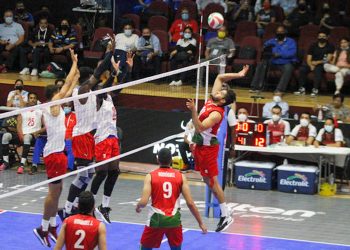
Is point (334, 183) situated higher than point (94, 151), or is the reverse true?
point (94, 151)

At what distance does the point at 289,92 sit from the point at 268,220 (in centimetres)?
738

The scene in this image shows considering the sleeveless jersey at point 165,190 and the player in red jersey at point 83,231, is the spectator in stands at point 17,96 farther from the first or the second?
the player in red jersey at point 83,231

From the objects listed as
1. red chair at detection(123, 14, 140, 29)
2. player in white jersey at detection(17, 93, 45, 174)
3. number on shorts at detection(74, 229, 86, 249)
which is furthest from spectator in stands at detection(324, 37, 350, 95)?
number on shorts at detection(74, 229, 86, 249)

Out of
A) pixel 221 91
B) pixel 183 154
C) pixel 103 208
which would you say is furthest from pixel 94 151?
pixel 183 154

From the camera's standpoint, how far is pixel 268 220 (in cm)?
1847

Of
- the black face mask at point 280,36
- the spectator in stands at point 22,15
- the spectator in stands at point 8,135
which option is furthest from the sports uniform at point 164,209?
the spectator in stands at point 22,15

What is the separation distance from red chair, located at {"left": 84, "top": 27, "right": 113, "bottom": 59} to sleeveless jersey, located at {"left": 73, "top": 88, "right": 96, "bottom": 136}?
11356mm

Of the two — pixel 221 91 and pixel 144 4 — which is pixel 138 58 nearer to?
pixel 144 4

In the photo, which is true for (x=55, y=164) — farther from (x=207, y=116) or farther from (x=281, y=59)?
(x=281, y=59)

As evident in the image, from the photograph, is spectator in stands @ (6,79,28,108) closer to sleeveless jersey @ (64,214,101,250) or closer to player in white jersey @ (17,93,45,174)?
player in white jersey @ (17,93,45,174)

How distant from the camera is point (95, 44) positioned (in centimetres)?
2645

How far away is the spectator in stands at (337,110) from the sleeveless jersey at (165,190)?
9632 millimetres

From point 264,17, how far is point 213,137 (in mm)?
11030

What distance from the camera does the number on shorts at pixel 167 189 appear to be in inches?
510
